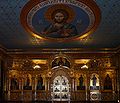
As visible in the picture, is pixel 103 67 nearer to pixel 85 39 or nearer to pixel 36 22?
pixel 85 39

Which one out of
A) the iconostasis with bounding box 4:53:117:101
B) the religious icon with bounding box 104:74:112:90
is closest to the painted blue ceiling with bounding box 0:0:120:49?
the iconostasis with bounding box 4:53:117:101

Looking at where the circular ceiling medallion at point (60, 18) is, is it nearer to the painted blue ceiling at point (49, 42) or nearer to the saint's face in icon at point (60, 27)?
the saint's face in icon at point (60, 27)

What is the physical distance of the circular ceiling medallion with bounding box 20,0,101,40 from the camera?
1490cm

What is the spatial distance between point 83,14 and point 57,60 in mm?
7841

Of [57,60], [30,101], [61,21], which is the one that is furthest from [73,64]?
[61,21]

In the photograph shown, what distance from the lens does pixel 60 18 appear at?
16.5 meters

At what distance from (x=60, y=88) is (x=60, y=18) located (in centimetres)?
835

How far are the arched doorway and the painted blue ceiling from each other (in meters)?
3.05

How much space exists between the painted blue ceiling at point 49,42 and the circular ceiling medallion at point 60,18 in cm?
47

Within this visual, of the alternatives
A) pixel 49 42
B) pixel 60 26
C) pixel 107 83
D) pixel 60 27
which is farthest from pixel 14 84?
pixel 107 83

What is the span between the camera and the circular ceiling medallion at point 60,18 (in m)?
14.9

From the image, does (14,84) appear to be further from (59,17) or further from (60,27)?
(59,17)

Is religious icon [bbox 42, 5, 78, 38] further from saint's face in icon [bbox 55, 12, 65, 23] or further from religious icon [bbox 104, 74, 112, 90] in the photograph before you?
religious icon [bbox 104, 74, 112, 90]

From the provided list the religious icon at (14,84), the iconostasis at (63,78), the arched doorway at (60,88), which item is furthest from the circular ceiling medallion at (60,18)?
the religious icon at (14,84)
